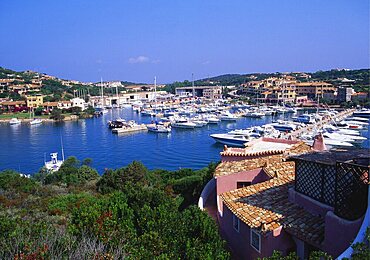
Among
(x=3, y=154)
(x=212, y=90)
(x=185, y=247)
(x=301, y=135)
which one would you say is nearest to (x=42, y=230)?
(x=185, y=247)

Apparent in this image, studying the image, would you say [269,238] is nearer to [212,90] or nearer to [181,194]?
[181,194]

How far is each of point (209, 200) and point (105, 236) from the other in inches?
197

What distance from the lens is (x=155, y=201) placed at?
8.68m

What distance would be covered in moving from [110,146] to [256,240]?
36.0 meters

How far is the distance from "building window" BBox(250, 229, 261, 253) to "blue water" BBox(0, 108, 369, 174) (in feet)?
77.2

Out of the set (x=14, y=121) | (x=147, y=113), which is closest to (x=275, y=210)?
(x=14, y=121)

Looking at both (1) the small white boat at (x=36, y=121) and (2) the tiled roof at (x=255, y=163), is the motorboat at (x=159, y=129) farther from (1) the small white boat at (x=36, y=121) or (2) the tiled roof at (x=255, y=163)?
(2) the tiled roof at (x=255, y=163)

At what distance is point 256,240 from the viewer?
21.1ft

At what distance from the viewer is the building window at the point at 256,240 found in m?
6.27

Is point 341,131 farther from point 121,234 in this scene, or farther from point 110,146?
point 121,234

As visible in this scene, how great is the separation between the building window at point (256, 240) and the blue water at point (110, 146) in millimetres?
23543

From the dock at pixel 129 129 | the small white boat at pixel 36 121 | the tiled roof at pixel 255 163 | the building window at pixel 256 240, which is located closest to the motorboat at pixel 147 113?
the dock at pixel 129 129

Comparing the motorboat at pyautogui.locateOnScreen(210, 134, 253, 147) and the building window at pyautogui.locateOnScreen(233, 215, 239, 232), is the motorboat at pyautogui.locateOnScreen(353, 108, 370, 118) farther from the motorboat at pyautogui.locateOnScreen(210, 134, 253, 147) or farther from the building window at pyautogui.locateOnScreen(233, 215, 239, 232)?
the building window at pyautogui.locateOnScreen(233, 215, 239, 232)

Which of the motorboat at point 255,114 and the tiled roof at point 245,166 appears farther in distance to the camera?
the motorboat at point 255,114
